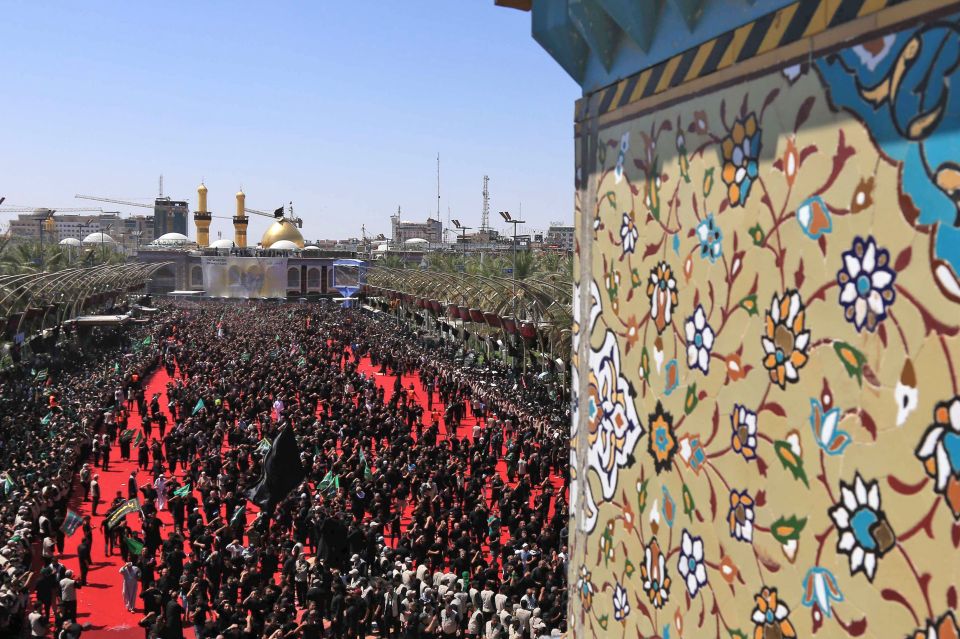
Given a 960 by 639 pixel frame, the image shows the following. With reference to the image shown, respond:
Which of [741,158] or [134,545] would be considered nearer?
[741,158]

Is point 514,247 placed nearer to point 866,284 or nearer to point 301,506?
point 301,506

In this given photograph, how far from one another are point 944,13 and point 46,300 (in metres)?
40.3

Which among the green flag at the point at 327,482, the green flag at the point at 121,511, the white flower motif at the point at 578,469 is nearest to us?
the white flower motif at the point at 578,469

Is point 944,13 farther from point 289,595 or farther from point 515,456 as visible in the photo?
point 515,456

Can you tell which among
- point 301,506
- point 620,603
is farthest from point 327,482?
point 620,603

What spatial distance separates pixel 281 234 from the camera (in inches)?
3880

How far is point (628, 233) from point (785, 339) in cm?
143

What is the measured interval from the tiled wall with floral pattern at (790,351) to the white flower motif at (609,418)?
0.02m

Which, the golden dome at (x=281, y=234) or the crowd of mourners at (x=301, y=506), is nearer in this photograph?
the crowd of mourners at (x=301, y=506)

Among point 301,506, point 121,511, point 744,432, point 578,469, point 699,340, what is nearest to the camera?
point 744,432

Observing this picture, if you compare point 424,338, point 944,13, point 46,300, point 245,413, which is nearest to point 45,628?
point 944,13

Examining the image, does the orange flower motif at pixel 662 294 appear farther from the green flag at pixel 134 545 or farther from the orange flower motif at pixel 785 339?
the green flag at pixel 134 545

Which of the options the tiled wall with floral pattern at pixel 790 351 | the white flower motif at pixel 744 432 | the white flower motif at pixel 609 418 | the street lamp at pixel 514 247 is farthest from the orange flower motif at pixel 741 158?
the street lamp at pixel 514 247

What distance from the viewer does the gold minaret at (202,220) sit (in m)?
110
